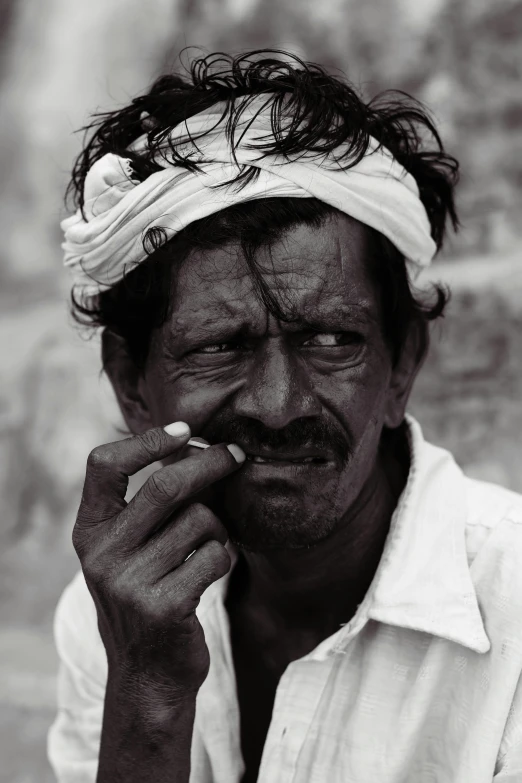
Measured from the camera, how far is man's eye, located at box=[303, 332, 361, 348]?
212 cm

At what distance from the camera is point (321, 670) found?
2229 millimetres

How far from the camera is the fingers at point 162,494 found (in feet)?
6.25

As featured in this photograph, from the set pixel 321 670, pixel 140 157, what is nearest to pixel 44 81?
pixel 140 157

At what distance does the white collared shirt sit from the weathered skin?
227 millimetres

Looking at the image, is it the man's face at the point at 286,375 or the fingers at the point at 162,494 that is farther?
the man's face at the point at 286,375

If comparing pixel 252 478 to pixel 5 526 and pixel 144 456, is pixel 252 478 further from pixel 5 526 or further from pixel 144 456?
pixel 5 526

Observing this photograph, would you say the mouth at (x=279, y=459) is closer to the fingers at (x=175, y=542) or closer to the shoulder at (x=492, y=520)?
the fingers at (x=175, y=542)

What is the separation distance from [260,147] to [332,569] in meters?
1.11

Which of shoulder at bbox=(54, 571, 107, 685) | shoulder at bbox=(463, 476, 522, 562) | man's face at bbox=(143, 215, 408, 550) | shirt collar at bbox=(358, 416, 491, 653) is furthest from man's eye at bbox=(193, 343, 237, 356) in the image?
shoulder at bbox=(54, 571, 107, 685)

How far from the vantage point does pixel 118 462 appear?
1.99m

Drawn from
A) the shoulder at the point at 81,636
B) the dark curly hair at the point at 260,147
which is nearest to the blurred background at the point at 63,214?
the dark curly hair at the point at 260,147

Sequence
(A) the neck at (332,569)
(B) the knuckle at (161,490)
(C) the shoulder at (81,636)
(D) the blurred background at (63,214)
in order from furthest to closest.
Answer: (D) the blurred background at (63,214)
(C) the shoulder at (81,636)
(A) the neck at (332,569)
(B) the knuckle at (161,490)

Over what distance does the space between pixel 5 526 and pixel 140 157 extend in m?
2.15

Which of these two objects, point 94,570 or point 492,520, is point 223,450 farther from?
point 492,520
